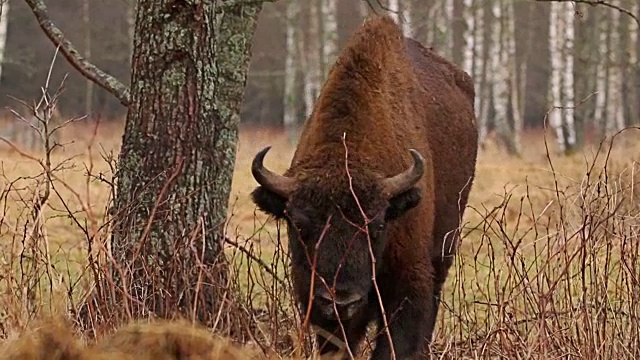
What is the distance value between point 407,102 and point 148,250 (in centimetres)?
173

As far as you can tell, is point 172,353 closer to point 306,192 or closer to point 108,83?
point 306,192

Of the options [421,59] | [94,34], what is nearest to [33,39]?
[94,34]

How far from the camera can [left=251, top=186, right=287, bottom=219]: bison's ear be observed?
18.5 feet

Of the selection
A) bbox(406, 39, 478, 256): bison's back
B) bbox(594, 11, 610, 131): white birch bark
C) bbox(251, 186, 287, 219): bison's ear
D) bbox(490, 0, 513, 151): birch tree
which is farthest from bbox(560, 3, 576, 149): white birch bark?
bbox(251, 186, 287, 219): bison's ear

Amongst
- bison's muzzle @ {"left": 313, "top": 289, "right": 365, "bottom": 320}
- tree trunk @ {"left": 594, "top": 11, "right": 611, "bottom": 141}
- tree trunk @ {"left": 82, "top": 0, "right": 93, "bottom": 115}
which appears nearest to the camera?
bison's muzzle @ {"left": 313, "top": 289, "right": 365, "bottom": 320}

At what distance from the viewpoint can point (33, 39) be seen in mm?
36344

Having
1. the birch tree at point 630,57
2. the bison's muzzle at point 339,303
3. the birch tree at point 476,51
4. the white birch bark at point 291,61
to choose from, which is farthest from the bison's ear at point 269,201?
the white birch bark at point 291,61

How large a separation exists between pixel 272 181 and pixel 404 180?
0.65 meters

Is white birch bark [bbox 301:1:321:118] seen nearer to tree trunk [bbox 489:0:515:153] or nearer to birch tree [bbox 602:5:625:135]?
tree trunk [bbox 489:0:515:153]

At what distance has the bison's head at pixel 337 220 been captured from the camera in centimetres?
512

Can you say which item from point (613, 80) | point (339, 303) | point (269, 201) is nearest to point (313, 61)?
point (613, 80)

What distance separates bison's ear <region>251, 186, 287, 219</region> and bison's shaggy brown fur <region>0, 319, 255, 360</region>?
2.28 m

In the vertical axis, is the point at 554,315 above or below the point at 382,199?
below

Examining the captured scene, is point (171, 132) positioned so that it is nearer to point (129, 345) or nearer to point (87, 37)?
point (129, 345)
